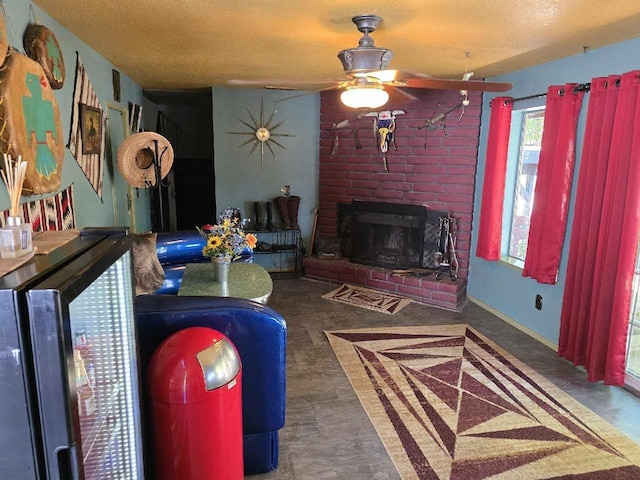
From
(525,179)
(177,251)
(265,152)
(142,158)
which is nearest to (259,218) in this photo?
(265,152)

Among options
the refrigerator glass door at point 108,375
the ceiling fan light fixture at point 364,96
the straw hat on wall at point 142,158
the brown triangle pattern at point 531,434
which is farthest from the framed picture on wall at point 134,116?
the brown triangle pattern at point 531,434

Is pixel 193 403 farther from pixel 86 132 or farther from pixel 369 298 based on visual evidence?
pixel 369 298

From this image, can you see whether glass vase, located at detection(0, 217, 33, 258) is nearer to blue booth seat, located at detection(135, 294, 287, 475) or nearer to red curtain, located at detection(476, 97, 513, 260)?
blue booth seat, located at detection(135, 294, 287, 475)

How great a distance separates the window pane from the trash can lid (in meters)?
3.41

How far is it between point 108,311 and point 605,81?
3.23 m

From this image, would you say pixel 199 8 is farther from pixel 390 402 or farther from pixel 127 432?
pixel 390 402

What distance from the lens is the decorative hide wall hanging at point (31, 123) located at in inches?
72.7

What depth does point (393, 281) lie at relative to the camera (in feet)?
16.2

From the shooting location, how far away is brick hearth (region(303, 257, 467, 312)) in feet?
15.0

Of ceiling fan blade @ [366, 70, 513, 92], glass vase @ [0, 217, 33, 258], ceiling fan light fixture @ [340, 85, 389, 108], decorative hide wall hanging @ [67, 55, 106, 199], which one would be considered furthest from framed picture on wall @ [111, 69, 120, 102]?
glass vase @ [0, 217, 33, 258]

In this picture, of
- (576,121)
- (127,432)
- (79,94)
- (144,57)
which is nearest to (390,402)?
(127,432)

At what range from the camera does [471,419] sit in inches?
102

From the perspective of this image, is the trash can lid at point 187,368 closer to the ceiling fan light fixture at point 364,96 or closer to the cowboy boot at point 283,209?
the ceiling fan light fixture at point 364,96

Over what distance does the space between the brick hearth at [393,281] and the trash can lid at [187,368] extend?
331 centimetres
